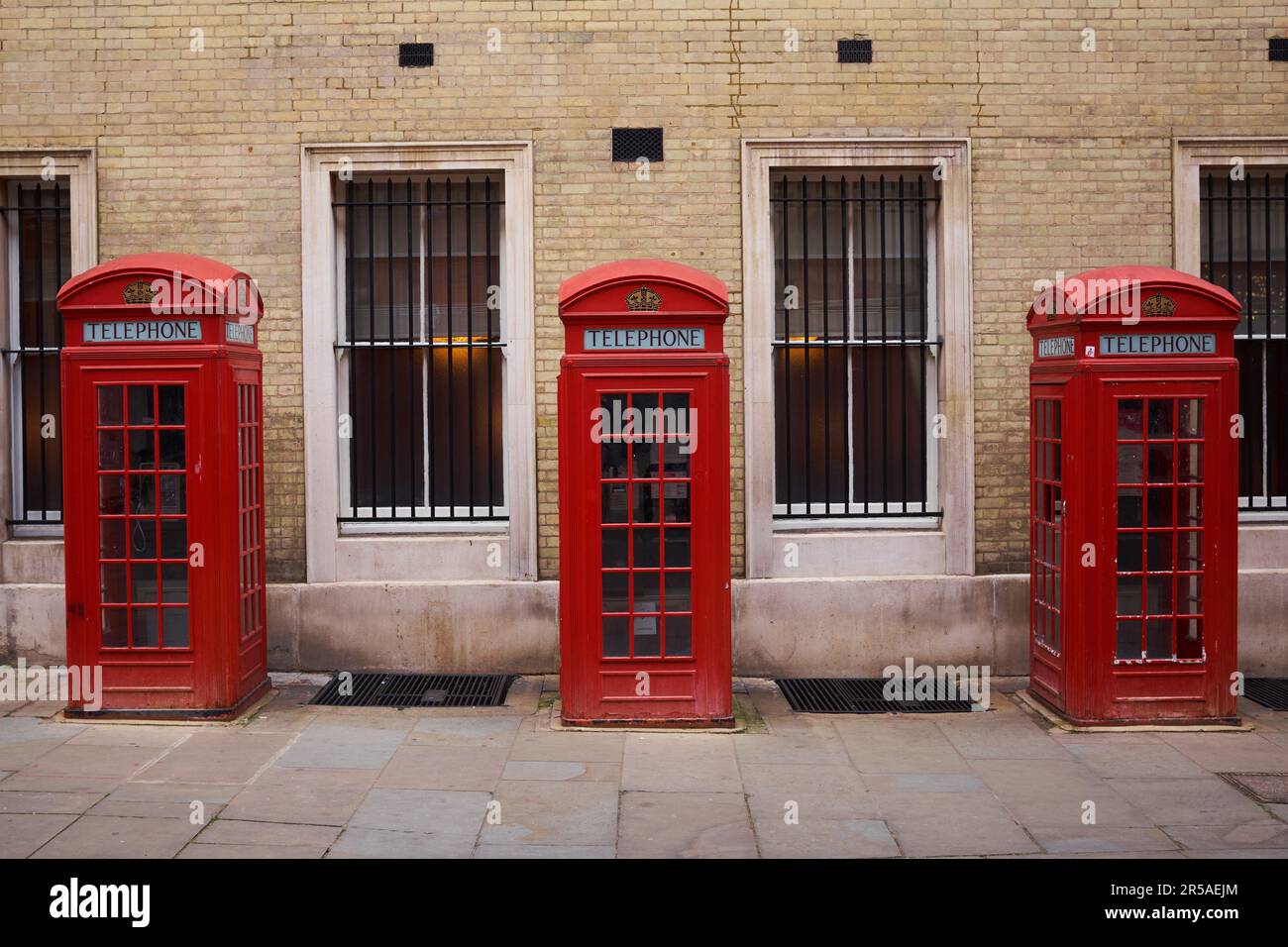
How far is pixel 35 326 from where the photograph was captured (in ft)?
35.3

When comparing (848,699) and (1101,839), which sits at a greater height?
(848,699)

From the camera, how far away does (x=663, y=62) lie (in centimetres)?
1035

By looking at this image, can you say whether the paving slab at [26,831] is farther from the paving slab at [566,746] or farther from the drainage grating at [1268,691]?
the drainage grating at [1268,691]

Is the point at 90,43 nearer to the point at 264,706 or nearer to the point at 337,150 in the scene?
the point at 337,150

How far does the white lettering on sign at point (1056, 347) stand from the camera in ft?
29.5

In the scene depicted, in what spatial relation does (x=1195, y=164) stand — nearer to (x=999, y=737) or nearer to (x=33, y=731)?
(x=999, y=737)

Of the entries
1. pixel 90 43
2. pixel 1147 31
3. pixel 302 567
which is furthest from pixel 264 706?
pixel 1147 31

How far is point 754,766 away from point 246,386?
4.47 m

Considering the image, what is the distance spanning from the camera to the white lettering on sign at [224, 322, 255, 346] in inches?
355

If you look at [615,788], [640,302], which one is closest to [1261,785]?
[615,788]

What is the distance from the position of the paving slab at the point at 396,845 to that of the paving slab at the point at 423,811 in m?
0.07

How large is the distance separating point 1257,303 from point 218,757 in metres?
8.64

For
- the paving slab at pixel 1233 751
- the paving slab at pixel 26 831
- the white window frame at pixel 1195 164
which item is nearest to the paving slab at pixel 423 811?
the paving slab at pixel 26 831

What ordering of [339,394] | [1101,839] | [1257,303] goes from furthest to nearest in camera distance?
[1257,303] → [339,394] → [1101,839]
